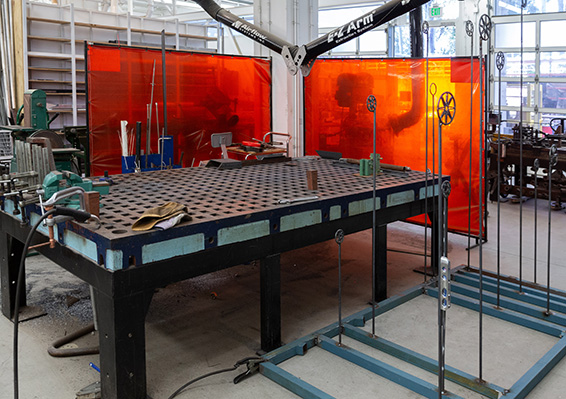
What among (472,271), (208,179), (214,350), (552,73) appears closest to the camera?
(214,350)

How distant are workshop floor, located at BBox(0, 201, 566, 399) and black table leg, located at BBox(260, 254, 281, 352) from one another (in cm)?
14

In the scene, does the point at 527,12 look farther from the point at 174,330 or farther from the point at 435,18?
the point at 174,330

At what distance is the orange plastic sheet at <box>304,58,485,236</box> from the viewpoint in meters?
4.41

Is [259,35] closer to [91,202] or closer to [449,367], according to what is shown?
[91,202]

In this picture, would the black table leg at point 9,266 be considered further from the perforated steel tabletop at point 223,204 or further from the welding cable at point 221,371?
the welding cable at point 221,371

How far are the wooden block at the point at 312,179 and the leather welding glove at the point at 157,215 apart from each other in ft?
2.67

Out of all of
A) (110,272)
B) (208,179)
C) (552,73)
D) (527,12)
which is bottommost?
(110,272)

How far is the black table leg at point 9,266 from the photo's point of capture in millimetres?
2967

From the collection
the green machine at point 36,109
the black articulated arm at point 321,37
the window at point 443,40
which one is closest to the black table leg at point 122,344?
the black articulated arm at point 321,37

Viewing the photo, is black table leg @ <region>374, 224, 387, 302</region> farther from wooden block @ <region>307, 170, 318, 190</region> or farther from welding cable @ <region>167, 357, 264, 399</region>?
welding cable @ <region>167, 357, 264, 399</region>

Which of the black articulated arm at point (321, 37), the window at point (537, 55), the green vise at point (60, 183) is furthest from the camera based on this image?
the window at point (537, 55)

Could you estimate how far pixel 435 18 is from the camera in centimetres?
876

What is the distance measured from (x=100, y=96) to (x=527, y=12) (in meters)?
6.35

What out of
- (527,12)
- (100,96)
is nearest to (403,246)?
(100,96)
